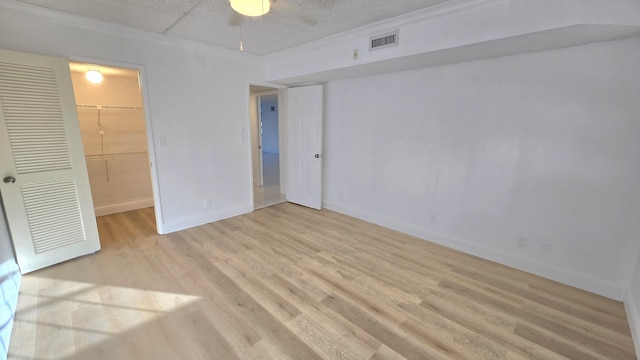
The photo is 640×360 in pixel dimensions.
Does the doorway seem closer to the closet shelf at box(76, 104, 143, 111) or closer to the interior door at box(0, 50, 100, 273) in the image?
the closet shelf at box(76, 104, 143, 111)


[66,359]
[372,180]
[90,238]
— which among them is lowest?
[66,359]

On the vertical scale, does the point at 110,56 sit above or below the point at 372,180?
above

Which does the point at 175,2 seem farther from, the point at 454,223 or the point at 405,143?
the point at 454,223

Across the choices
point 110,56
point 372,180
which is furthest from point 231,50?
point 372,180

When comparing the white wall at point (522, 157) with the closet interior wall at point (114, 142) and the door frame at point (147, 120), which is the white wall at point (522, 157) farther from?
the closet interior wall at point (114, 142)

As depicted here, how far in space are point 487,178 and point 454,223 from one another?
0.66m

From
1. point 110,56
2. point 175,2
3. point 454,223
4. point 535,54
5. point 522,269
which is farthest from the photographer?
point 454,223

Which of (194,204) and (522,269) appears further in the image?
(194,204)

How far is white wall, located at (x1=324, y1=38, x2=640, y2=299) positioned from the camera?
2.29m

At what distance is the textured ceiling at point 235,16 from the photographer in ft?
7.81

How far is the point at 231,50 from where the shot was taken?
152 inches

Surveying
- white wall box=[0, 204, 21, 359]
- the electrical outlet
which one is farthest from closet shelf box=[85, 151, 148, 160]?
the electrical outlet

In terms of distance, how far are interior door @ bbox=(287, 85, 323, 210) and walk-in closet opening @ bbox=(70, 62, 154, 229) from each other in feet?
7.71

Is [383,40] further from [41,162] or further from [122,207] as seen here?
[122,207]
